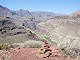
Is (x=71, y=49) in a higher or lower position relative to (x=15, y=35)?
higher

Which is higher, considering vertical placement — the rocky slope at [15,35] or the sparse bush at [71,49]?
the sparse bush at [71,49]

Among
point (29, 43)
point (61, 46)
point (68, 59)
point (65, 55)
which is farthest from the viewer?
point (29, 43)

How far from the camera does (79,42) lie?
430 inches

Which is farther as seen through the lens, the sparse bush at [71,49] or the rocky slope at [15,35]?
the rocky slope at [15,35]

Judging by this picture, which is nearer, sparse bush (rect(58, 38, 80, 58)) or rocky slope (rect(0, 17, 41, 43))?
sparse bush (rect(58, 38, 80, 58))

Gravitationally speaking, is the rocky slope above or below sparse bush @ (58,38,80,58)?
below

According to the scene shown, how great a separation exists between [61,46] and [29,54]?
5.84ft

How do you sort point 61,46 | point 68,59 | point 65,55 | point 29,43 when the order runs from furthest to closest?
point 29,43, point 61,46, point 65,55, point 68,59

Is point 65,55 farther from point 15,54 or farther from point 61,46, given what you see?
point 15,54

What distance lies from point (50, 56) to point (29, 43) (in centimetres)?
401

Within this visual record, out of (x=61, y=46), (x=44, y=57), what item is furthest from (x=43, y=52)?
(x=61, y=46)

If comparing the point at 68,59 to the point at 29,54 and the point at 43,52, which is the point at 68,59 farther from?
the point at 29,54

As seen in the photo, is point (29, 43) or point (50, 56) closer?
point (50, 56)

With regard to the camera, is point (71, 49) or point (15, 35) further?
point (15, 35)
